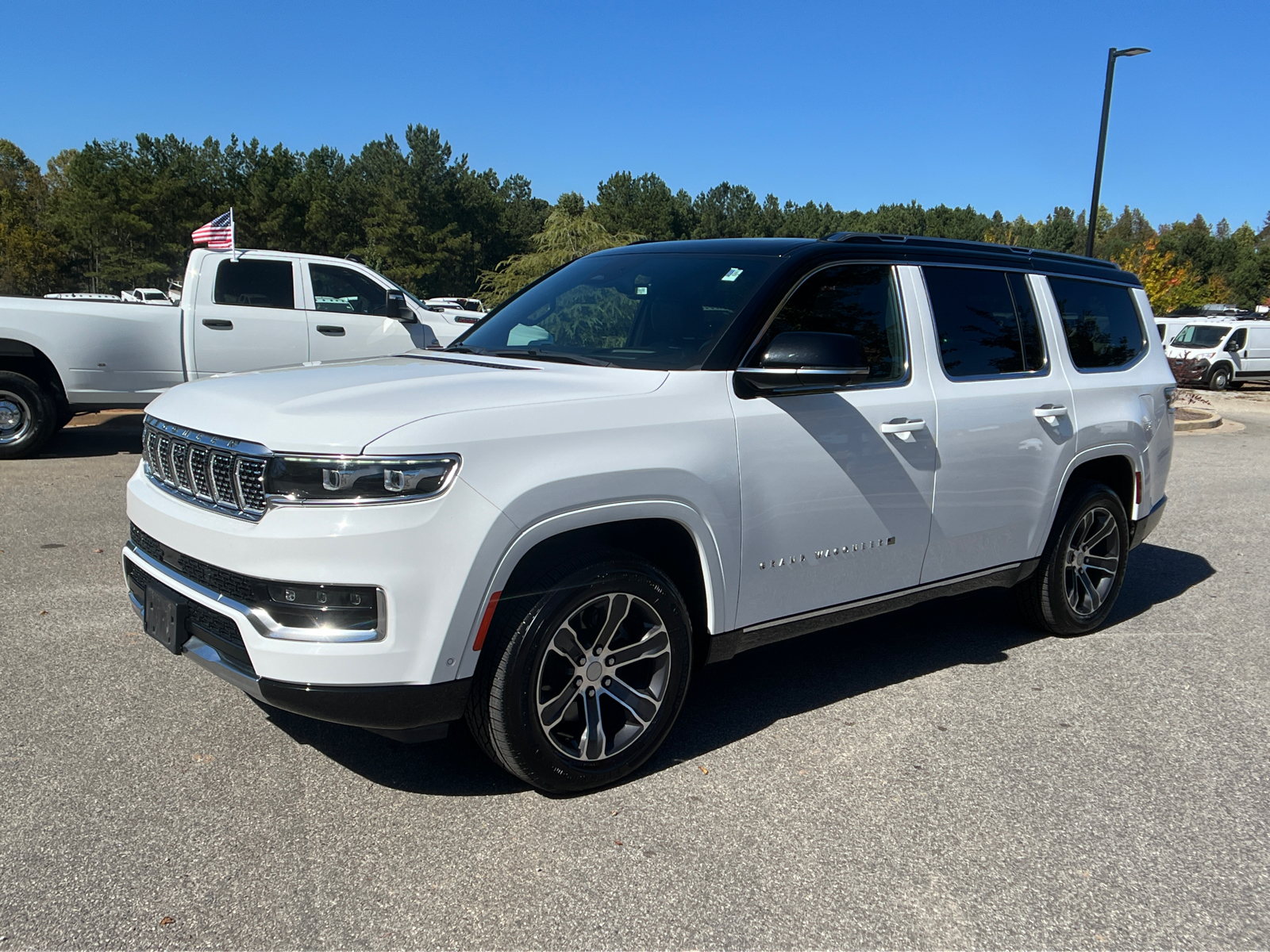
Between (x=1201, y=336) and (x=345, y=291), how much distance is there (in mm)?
23521

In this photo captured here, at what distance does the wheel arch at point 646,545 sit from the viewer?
2973 mm

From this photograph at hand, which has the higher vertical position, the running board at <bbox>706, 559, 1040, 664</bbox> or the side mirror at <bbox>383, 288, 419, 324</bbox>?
the side mirror at <bbox>383, 288, 419, 324</bbox>

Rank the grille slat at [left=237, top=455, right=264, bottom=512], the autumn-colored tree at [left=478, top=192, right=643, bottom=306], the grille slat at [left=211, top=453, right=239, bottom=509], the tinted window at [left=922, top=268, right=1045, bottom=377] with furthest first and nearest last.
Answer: the autumn-colored tree at [left=478, top=192, right=643, bottom=306] → the tinted window at [left=922, top=268, right=1045, bottom=377] → the grille slat at [left=211, top=453, right=239, bottom=509] → the grille slat at [left=237, top=455, right=264, bottom=512]

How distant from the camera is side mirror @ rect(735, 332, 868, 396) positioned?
341 cm

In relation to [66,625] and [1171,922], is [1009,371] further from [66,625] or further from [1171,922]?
[66,625]

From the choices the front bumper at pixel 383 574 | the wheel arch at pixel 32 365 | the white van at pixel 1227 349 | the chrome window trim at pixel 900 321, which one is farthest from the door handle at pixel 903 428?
the white van at pixel 1227 349

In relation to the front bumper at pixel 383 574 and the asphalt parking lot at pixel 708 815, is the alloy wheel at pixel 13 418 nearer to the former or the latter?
the asphalt parking lot at pixel 708 815

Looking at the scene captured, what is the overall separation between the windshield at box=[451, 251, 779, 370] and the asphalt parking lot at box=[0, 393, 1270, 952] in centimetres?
152

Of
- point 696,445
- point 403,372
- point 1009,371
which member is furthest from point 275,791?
point 1009,371

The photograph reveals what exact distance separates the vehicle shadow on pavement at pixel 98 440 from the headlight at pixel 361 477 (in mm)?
8621

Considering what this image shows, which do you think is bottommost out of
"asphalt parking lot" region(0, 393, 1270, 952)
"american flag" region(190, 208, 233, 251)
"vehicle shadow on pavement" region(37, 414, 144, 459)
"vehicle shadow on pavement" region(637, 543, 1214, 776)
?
"vehicle shadow on pavement" region(37, 414, 144, 459)

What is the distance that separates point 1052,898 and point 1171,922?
0.31 metres

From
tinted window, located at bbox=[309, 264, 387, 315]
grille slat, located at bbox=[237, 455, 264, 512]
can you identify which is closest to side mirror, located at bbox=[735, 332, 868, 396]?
grille slat, located at bbox=[237, 455, 264, 512]

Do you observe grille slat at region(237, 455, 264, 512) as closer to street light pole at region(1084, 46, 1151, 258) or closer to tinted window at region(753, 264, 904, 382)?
tinted window at region(753, 264, 904, 382)
